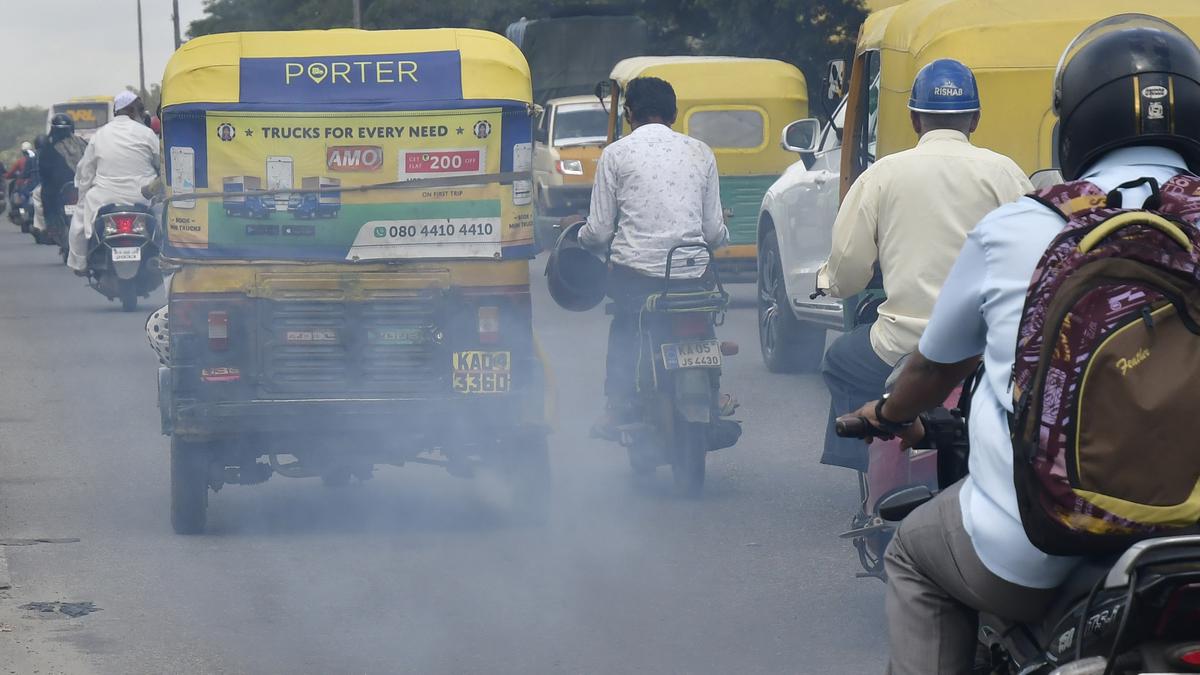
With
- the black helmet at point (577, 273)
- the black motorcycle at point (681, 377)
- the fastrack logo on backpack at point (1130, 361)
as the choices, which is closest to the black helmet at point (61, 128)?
the black helmet at point (577, 273)

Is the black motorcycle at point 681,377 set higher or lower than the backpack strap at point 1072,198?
lower

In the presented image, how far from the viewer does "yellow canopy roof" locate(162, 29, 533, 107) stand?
7566mm

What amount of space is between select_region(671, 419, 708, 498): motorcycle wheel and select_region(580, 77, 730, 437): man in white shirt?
14.4 inches

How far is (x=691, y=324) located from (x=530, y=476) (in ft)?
3.60

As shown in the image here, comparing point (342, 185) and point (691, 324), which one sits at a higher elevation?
point (342, 185)

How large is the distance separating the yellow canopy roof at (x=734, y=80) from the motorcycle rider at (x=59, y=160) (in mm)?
7133

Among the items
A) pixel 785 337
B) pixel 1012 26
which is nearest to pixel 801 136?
pixel 785 337

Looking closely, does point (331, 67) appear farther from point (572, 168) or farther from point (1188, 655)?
point (572, 168)

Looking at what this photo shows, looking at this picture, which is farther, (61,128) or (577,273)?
(61,128)

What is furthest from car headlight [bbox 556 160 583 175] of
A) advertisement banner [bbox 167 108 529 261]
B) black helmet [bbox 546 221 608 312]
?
advertisement banner [bbox 167 108 529 261]

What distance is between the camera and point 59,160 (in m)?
22.5

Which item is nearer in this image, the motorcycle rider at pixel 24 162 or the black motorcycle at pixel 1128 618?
the black motorcycle at pixel 1128 618

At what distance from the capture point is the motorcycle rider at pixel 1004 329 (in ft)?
9.91

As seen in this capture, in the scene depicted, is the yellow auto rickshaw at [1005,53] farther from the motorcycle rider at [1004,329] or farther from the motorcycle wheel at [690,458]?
the motorcycle rider at [1004,329]
